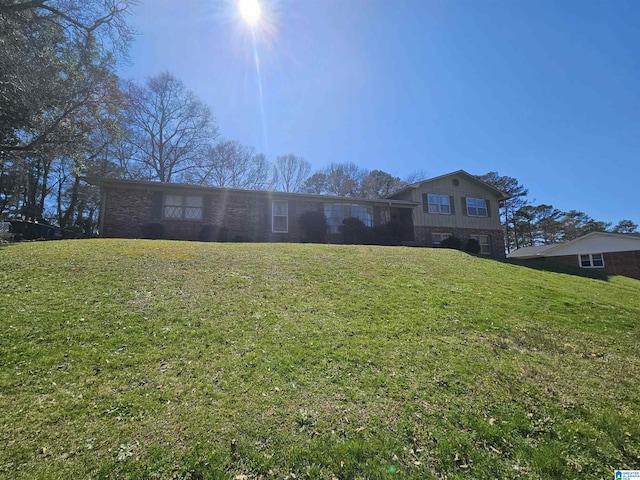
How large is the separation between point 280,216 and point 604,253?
2206 cm

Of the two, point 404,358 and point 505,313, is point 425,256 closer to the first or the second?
point 505,313

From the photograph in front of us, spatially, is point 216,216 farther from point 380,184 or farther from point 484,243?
point 380,184

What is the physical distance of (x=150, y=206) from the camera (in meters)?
14.3

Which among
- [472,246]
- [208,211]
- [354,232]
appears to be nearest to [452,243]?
[472,246]

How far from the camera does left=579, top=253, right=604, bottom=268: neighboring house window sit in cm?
2081

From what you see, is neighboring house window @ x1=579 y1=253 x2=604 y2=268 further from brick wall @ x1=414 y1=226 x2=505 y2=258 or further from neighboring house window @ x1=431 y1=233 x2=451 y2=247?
neighboring house window @ x1=431 y1=233 x2=451 y2=247

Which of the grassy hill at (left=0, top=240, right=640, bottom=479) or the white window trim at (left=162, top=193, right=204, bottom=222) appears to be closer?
the grassy hill at (left=0, top=240, right=640, bottom=479)

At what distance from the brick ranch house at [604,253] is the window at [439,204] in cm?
1002

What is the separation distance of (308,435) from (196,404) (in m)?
1.21

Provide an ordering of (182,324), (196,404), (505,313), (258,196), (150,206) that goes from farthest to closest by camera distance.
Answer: (258,196), (150,206), (505,313), (182,324), (196,404)

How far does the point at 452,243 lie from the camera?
63.3ft

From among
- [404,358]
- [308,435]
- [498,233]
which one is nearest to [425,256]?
[404,358]

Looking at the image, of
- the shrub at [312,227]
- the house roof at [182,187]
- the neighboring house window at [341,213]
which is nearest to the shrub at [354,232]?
the neighboring house window at [341,213]

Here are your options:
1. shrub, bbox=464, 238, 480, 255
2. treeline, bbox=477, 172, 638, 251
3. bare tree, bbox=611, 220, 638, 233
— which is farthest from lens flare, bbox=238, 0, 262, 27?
bare tree, bbox=611, 220, 638, 233
